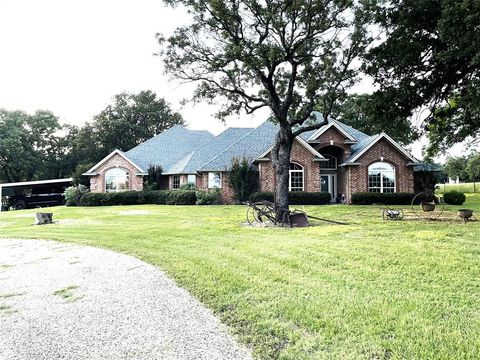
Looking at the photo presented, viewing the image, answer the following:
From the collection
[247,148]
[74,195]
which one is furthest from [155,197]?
[247,148]

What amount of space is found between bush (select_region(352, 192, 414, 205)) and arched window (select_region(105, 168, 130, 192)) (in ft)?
59.9

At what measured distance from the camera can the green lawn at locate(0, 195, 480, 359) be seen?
348 centimetres

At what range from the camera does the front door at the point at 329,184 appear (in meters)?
28.4

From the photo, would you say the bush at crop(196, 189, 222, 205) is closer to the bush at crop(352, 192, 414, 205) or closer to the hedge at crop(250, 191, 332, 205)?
the hedge at crop(250, 191, 332, 205)

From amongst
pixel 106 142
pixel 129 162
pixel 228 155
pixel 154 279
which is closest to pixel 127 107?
pixel 106 142

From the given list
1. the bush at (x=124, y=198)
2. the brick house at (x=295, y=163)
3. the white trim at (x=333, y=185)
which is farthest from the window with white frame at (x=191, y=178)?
the white trim at (x=333, y=185)

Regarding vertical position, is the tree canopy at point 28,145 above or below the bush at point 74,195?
above

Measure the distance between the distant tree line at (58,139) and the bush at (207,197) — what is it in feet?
80.7

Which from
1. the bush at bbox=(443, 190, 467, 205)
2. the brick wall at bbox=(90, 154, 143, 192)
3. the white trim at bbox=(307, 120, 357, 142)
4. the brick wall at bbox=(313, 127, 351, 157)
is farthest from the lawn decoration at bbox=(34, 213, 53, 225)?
the bush at bbox=(443, 190, 467, 205)

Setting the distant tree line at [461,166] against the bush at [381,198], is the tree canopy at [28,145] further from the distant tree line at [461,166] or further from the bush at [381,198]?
the distant tree line at [461,166]

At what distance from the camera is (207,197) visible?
25.5 m

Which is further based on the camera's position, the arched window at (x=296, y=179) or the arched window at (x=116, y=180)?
the arched window at (x=116, y=180)

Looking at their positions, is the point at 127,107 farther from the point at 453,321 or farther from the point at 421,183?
the point at 453,321

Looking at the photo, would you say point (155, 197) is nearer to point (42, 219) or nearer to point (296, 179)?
point (296, 179)
